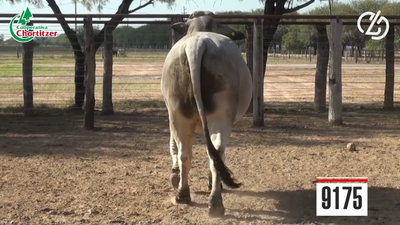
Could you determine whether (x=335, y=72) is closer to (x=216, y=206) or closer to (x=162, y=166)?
(x=162, y=166)

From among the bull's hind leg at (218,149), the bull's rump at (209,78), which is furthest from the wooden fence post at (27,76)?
the bull's hind leg at (218,149)

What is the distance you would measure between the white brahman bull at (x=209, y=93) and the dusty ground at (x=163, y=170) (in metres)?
0.55

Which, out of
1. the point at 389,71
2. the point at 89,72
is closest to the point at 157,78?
the point at 389,71

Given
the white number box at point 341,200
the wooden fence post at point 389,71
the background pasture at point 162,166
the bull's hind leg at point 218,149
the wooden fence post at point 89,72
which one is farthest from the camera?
the wooden fence post at point 389,71

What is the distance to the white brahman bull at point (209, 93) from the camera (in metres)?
4.65

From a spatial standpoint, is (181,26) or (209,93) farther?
(181,26)

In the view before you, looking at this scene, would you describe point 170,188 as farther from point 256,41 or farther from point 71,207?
point 256,41

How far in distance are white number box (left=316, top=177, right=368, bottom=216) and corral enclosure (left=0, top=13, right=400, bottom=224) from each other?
0.09m

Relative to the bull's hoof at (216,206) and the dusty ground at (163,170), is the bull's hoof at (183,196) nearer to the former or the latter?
the dusty ground at (163,170)

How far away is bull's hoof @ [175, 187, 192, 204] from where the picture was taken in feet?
17.3

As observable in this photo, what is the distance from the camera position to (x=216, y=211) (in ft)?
15.8

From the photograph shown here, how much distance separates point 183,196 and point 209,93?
1208mm

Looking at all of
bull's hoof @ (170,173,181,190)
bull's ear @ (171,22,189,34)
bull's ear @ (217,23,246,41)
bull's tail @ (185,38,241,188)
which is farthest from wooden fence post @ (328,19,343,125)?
bull's tail @ (185,38,241,188)

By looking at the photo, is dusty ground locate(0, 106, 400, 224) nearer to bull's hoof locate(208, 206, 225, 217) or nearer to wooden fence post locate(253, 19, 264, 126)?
bull's hoof locate(208, 206, 225, 217)
